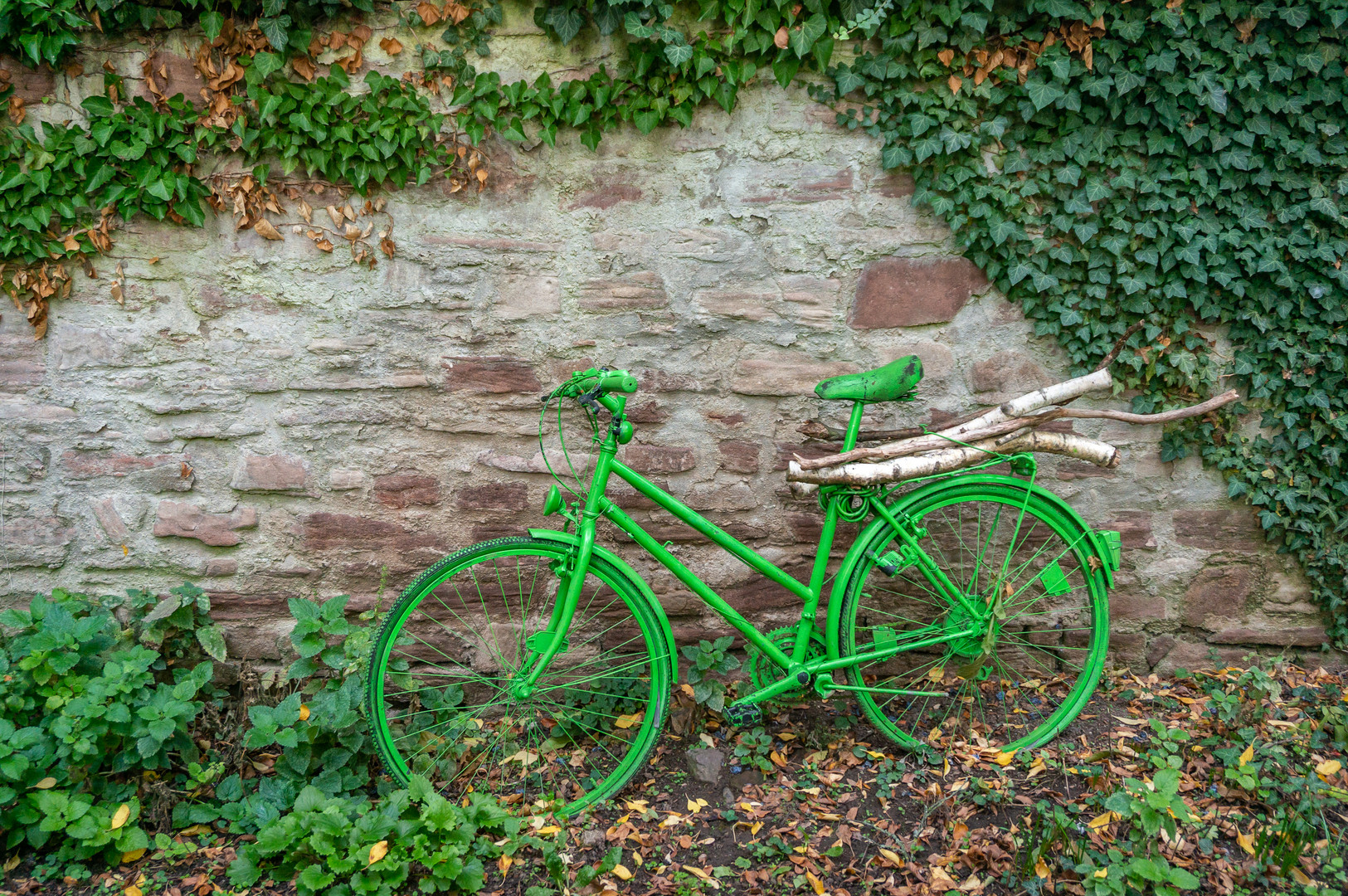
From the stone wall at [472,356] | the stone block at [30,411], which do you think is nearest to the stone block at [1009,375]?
the stone wall at [472,356]

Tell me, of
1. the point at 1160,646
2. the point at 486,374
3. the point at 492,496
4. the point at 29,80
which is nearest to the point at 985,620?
the point at 1160,646

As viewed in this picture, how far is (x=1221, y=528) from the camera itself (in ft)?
10.7

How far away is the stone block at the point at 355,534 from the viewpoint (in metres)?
3.10

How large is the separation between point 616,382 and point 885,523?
3.23 feet

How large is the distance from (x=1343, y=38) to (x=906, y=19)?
1.40 metres

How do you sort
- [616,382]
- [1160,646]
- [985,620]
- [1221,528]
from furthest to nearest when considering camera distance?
[1160,646], [1221,528], [985,620], [616,382]

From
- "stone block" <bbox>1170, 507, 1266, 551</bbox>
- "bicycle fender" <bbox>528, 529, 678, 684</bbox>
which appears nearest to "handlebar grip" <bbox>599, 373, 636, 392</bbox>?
"bicycle fender" <bbox>528, 529, 678, 684</bbox>

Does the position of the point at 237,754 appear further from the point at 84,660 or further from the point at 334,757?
the point at 84,660

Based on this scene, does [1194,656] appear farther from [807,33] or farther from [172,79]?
[172,79]

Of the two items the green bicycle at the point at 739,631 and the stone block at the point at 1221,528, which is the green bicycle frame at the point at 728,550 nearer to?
the green bicycle at the point at 739,631

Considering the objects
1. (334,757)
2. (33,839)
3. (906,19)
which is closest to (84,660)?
(33,839)

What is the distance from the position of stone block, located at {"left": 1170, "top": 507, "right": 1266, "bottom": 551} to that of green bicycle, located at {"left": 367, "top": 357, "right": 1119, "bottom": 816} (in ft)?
1.30

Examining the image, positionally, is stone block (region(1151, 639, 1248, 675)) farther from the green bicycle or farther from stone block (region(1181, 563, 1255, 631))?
the green bicycle

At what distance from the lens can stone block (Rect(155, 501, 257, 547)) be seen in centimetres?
306
